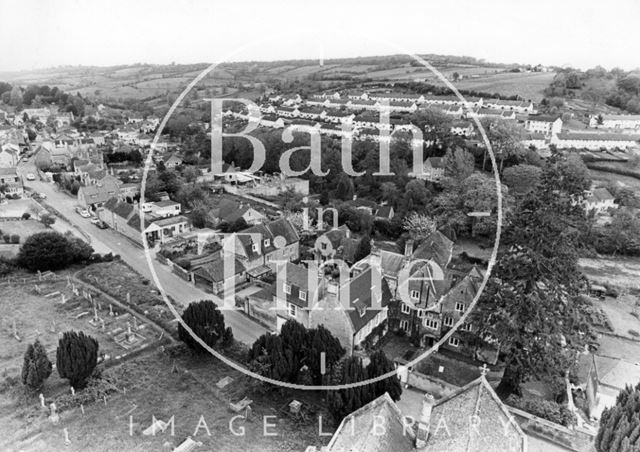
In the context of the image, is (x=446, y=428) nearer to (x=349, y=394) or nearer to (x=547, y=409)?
(x=349, y=394)

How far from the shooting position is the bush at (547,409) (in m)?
19.0

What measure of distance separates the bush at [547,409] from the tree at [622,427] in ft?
11.3

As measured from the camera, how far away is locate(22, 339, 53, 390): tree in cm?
2191

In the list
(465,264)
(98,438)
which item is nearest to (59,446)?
(98,438)

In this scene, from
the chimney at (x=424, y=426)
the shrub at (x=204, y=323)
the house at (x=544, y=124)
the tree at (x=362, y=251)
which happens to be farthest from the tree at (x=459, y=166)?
the chimney at (x=424, y=426)

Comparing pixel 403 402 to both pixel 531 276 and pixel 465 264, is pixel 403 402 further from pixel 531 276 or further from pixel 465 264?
pixel 465 264

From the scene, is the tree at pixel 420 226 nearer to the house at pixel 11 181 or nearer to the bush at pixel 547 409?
the bush at pixel 547 409

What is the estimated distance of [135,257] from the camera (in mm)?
40156

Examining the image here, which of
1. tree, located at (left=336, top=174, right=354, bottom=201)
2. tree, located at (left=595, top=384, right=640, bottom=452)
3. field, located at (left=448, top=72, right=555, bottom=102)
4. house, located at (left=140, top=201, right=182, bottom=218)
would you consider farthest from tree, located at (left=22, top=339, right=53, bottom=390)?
field, located at (left=448, top=72, right=555, bottom=102)

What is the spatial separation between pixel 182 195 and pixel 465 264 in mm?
32446

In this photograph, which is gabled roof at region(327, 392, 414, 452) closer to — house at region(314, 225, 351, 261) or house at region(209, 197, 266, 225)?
house at region(314, 225, 351, 261)

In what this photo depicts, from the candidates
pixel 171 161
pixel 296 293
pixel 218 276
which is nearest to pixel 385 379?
pixel 296 293

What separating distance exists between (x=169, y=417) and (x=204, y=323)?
5502 millimetres

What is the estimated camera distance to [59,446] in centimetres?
1905
